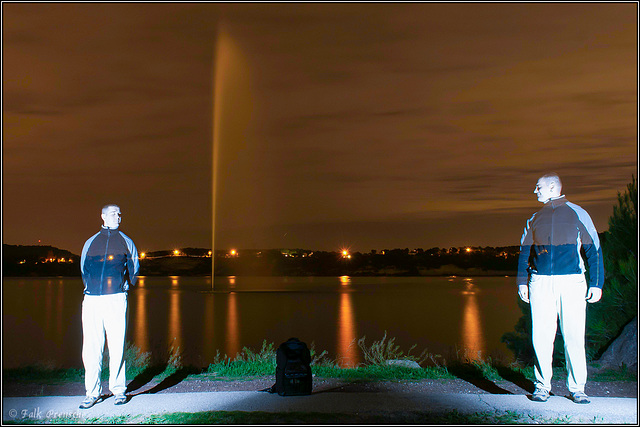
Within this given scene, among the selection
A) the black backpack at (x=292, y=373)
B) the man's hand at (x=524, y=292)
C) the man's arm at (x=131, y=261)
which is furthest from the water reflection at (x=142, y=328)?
the man's hand at (x=524, y=292)

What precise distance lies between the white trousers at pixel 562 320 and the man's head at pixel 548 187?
89 centimetres

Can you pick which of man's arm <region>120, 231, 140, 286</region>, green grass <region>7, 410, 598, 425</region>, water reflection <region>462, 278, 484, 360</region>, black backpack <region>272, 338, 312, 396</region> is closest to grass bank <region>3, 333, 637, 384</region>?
Answer: black backpack <region>272, 338, 312, 396</region>

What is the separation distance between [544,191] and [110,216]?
4.91 metres

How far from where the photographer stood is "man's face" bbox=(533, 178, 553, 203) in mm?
6846

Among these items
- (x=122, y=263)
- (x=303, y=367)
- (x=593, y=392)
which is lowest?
(x=593, y=392)

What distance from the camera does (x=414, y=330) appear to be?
40406mm

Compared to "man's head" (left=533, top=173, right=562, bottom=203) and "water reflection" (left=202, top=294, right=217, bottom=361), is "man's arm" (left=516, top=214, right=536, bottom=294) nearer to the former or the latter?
"man's head" (left=533, top=173, right=562, bottom=203)

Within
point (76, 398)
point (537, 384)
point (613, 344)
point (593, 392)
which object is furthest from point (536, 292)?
point (76, 398)

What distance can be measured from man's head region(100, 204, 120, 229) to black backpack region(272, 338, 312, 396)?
239cm

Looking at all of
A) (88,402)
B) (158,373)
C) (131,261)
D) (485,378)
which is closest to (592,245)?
(485,378)

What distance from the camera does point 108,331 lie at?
272 inches

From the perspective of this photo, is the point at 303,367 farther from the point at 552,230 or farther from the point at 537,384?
the point at 552,230

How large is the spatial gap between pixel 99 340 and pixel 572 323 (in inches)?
204

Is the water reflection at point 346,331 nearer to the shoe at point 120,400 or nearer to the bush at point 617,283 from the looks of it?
the bush at point 617,283
